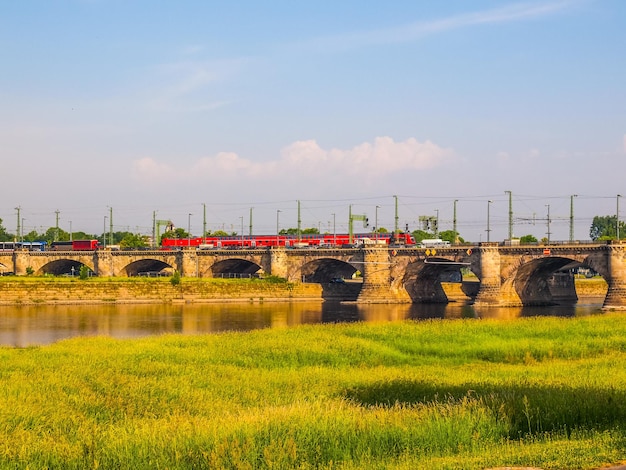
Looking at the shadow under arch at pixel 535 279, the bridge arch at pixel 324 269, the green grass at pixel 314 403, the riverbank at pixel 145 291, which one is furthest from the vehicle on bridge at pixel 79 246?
the green grass at pixel 314 403

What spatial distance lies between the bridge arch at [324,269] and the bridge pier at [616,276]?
41878 mm

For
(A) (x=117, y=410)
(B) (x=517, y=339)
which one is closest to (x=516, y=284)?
(B) (x=517, y=339)

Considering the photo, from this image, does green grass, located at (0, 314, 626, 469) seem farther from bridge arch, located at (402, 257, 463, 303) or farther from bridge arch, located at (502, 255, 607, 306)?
bridge arch, located at (402, 257, 463, 303)

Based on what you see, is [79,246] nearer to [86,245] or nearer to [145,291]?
[86,245]

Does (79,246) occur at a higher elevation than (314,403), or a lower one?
higher

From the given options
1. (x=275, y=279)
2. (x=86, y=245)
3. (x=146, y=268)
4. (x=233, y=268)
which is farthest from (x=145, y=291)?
(x=146, y=268)

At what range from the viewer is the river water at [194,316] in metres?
72.1

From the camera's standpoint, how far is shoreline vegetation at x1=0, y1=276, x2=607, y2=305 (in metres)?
107

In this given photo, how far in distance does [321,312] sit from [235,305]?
16.7 metres

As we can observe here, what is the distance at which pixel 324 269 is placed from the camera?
142250mm

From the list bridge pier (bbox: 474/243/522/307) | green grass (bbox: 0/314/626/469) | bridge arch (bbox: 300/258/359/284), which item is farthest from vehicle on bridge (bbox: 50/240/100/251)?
green grass (bbox: 0/314/626/469)

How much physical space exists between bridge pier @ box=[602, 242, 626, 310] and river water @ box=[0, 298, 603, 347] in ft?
10.2

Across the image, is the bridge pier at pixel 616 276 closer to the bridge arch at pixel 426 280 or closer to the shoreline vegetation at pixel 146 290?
the bridge arch at pixel 426 280

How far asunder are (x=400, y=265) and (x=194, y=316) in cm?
4080
